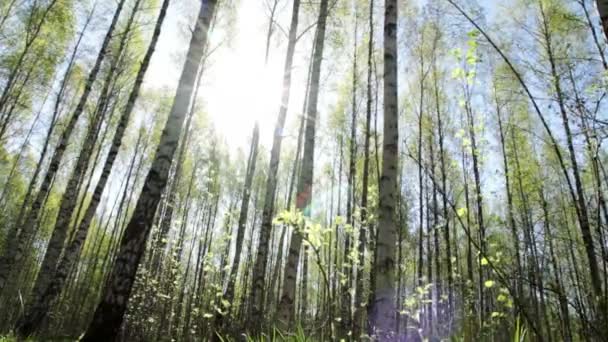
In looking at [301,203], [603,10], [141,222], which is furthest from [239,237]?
[603,10]

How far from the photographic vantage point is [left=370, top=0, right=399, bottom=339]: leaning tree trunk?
3256 millimetres

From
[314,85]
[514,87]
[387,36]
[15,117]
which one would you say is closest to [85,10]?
[15,117]

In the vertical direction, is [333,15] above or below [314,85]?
above

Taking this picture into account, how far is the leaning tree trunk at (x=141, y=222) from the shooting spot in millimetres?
3807

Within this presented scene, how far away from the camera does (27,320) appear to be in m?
6.60

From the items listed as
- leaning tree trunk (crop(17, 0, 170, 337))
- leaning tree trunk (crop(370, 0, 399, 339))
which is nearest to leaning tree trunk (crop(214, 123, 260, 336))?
leaning tree trunk (crop(17, 0, 170, 337))

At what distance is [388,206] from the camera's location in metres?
3.77

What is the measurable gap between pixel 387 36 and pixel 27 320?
774cm

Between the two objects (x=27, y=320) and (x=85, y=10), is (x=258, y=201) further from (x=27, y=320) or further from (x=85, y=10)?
(x=27, y=320)

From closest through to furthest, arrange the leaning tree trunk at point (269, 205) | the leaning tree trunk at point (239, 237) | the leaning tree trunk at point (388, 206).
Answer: the leaning tree trunk at point (388, 206)
the leaning tree trunk at point (269, 205)
the leaning tree trunk at point (239, 237)

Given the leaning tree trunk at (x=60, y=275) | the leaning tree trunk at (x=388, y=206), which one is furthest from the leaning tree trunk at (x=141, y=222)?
the leaning tree trunk at (x=60, y=275)

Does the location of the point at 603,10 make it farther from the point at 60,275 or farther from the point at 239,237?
the point at 60,275

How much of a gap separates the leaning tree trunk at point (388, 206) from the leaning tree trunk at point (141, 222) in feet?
8.72

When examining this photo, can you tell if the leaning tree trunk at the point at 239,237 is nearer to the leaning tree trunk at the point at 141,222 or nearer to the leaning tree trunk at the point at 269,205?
the leaning tree trunk at the point at 269,205
